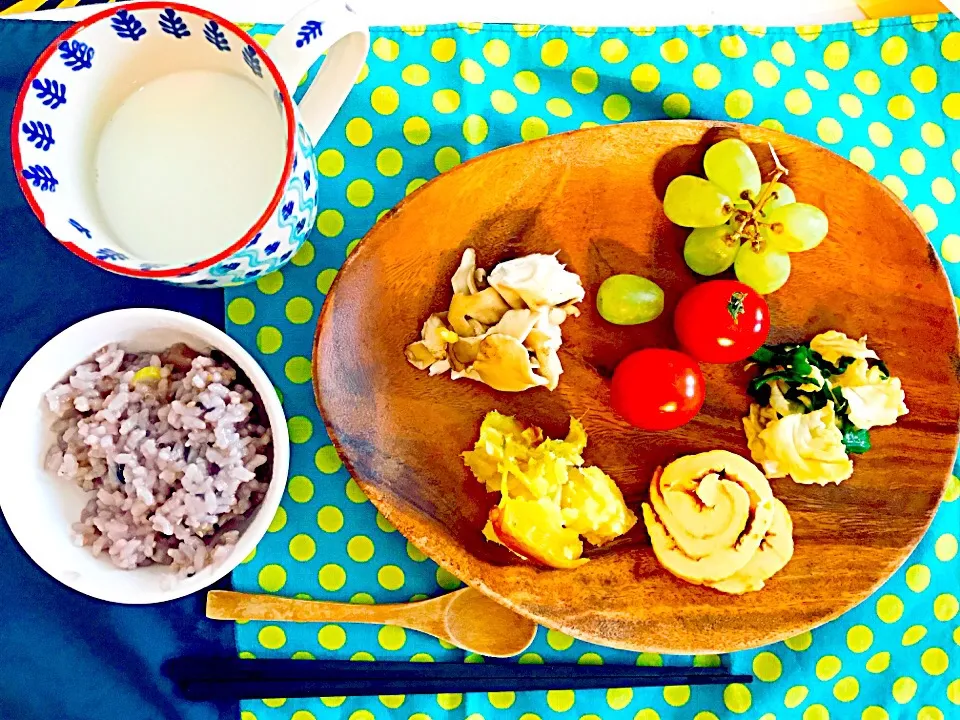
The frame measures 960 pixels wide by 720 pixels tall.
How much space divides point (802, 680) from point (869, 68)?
775 millimetres

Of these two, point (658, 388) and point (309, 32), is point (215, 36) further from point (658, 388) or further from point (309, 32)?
point (658, 388)

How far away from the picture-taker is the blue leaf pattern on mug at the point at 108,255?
0.71 meters

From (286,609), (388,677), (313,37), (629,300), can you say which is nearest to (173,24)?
(313,37)

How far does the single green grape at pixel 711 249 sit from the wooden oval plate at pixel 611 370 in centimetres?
3

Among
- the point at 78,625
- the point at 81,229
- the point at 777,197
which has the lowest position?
the point at 78,625

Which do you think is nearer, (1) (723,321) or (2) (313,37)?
(2) (313,37)

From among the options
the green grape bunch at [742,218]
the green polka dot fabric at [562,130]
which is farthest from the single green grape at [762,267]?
the green polka dot fabric at [562,130]

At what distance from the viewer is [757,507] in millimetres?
909

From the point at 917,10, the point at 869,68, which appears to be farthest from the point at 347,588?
the point at 917,10

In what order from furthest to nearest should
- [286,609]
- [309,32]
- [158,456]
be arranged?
[286,609]
[158,456]
[309,32]

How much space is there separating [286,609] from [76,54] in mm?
623

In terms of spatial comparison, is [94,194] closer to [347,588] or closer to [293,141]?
[293,141]

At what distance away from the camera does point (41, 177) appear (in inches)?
28.5

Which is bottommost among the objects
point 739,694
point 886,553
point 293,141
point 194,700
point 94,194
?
point 194,700
